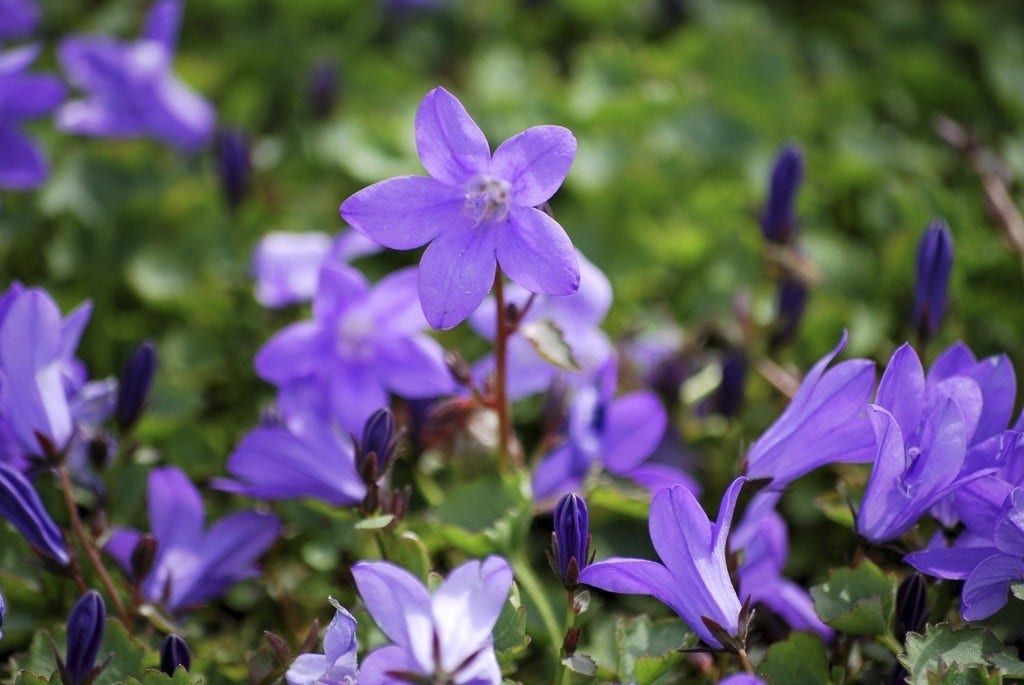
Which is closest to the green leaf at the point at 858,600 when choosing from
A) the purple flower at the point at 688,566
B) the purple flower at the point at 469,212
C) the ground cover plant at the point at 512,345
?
the ground cover plant at the point at 512,345

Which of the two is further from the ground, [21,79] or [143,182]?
[21,79]

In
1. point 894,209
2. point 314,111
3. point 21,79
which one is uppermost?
point 21,79

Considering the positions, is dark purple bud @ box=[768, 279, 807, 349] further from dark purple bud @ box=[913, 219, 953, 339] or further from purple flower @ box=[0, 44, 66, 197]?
purple flower @ box=[0, 44, 66, 197]

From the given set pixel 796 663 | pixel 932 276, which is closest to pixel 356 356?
pixel 796 663

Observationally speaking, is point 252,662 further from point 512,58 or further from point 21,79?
point 512,58

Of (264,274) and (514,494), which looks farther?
(264,274)

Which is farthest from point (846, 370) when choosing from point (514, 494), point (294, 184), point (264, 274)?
point (294, 184)
